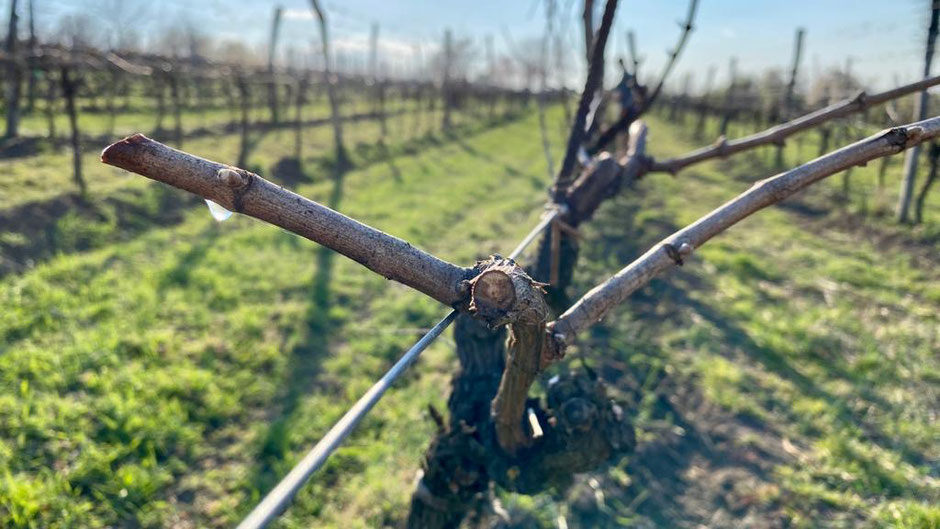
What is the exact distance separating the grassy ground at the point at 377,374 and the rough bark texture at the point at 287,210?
157cm

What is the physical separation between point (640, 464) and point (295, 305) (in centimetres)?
339

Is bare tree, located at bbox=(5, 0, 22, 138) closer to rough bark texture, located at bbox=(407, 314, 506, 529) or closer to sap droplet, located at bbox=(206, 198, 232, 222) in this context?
rough bark texture, located at bbox=(407, 314, 506, 529)

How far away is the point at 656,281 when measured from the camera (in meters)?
5.75

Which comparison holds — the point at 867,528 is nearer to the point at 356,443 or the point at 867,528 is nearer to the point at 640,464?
the point at 640,464

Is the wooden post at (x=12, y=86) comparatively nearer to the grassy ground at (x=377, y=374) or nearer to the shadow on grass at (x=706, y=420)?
the grassy ground at (x=377, y=374)

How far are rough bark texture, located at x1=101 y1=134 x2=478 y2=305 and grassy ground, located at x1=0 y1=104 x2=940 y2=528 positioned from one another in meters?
1.57

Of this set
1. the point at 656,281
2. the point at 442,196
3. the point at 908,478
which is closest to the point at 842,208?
the point at 656,281

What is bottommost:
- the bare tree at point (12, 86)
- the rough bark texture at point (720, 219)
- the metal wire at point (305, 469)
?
the metal wire at point (305, 469)

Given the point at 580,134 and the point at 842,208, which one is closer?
the point at 580,134

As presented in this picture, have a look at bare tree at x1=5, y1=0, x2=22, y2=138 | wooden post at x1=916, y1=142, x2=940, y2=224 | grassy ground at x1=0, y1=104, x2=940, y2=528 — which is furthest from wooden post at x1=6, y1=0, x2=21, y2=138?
wooden post at x1=916, y1=142, x2=940, y2=224

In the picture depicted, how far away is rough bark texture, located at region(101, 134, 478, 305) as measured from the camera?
2.98 feet

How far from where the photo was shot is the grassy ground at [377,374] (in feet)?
9.67

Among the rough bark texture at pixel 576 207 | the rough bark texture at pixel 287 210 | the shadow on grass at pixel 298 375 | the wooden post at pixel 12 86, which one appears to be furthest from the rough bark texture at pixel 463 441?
the wooden post at pixel 12 86

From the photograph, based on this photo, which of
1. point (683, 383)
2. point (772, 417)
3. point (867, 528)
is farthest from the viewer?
point (683, 383)
